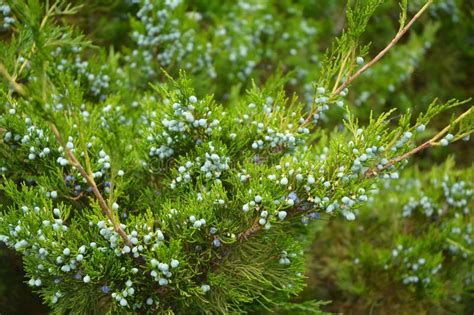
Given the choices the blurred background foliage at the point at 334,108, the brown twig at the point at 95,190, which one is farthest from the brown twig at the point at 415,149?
the brown twig at the point at 95,190

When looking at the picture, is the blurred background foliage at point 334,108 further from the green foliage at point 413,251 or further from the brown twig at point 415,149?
the brown twig at point 415,149

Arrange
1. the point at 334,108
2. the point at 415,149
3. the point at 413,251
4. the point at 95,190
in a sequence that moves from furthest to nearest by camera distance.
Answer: the point at 334,108, the point at 413,251, the point at 415,149, the point at 95,190

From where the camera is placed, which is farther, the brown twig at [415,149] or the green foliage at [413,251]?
the green foliage at [413,251]

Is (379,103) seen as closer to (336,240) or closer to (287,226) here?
(336,240)

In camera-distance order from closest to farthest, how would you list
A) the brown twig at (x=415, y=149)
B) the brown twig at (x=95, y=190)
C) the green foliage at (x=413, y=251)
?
the brown twig at (x=95, y=190) → the brown twig at (x=415, y=149) → the green foliage at (x=413, y=251)

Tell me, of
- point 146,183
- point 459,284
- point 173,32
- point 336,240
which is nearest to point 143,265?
point 146,183

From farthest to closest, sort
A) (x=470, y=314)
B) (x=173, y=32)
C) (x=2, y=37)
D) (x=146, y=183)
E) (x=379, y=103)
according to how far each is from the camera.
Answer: (x=379, y=103), (x=470, y=314), (x=173, y=32), (x=2, y=37), (x=146, y=183)

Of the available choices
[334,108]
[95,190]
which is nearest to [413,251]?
[334,108]

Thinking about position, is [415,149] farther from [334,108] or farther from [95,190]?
[334,108]
